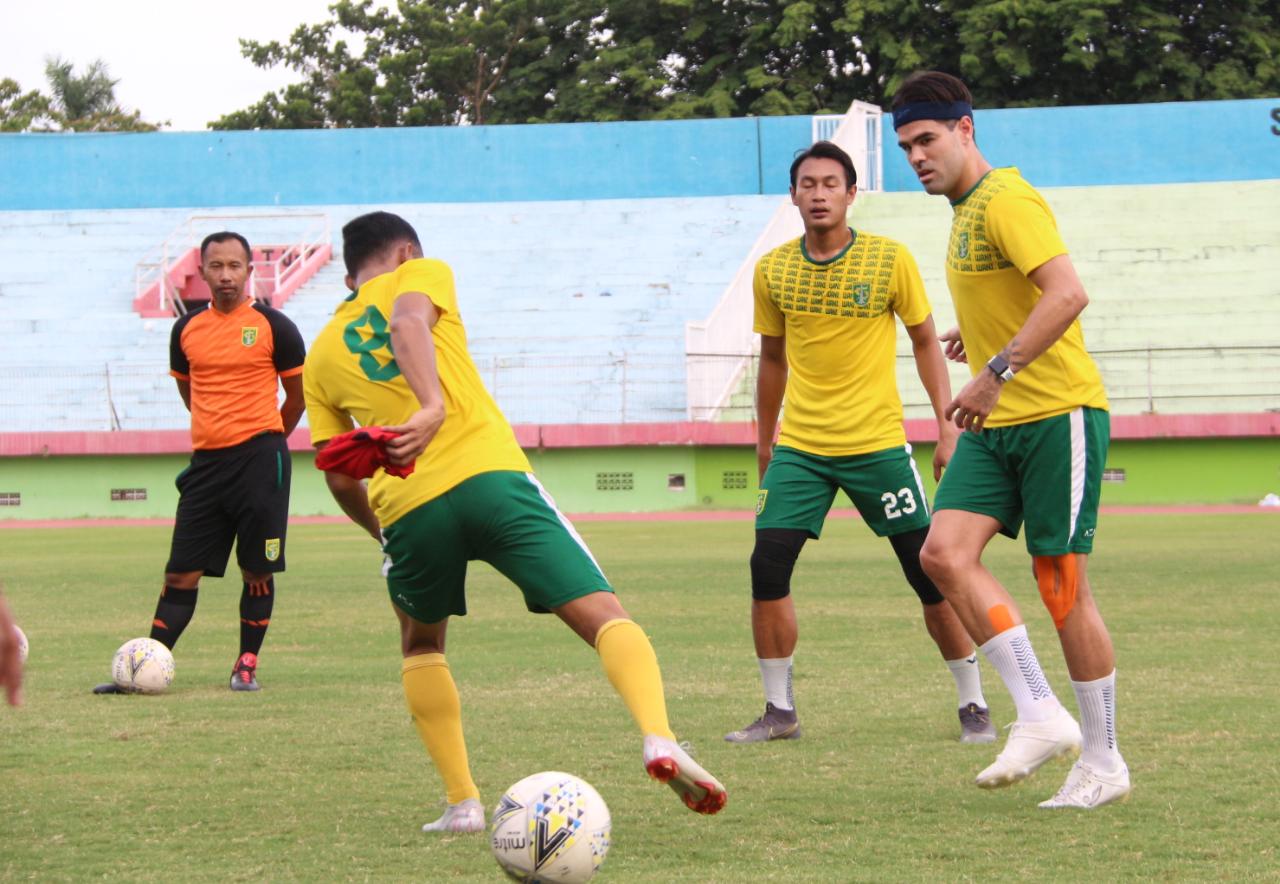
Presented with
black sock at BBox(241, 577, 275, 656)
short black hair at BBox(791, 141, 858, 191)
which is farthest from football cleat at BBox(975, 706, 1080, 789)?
black sock at BBox(241, 577, 275, 656)

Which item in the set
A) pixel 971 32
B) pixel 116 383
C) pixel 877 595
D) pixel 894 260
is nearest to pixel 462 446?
pixel 894 260

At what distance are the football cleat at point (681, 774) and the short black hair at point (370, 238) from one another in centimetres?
176

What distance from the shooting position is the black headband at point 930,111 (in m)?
5.63

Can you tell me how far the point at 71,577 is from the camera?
1498 cm

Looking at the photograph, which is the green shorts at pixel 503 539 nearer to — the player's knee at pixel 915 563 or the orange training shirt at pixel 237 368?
the player's knee at pixel 915 563

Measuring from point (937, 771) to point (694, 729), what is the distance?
131 cm

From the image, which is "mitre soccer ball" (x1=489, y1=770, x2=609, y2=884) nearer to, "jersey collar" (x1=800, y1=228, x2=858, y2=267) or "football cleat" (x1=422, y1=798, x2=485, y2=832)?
"football cleat" (x1=422, y1=798, x2=485, y2=832)

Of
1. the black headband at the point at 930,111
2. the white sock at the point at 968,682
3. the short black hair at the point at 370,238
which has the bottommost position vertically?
the white sock at the point at 968,682

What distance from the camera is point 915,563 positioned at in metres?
7.04

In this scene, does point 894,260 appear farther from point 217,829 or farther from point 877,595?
point 877,595

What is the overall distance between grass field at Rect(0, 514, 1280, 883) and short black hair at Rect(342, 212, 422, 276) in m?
1.75

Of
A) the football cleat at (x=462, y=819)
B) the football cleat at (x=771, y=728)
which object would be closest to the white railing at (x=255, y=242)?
the football cleat at (x=771, y=728)

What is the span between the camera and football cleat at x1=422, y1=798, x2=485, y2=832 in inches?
204

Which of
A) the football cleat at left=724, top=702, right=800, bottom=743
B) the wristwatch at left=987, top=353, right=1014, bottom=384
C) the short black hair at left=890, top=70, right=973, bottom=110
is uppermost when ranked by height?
the short black hair at left=890, top=70, right=973, bottom=110
